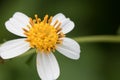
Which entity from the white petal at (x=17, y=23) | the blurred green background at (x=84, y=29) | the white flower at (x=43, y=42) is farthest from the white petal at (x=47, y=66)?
the blurred green background at (x=84, y=29)

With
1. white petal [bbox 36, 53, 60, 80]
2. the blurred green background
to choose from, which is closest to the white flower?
white petal [bbox 36, 53, 60, 80]

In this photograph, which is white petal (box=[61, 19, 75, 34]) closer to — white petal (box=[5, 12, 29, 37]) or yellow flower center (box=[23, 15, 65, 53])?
yellow flower center (box=[23, 15, 65, 53])

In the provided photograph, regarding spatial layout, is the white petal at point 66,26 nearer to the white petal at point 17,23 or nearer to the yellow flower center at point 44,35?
the yellow flower center at point 44,35

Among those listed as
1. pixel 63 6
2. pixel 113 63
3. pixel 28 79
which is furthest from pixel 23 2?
pixel 113 63

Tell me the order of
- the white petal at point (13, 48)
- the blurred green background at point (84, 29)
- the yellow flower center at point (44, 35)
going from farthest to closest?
the blurred green background at point (84, 29) < the yellow flower center at point (44, 35) < the white petal at point (13, 48)

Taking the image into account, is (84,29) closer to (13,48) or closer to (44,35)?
(44,35)

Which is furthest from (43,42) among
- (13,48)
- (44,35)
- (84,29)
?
(84,29)
